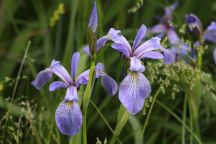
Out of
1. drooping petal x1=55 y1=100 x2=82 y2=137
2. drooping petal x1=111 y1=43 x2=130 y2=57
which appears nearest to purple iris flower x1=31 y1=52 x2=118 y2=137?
drooping petal x1=55 y1=100 x2=82 y2=137

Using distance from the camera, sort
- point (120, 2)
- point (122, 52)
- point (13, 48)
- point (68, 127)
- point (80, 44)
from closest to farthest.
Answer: point (68, 127) → point (122, 52) → point (80, 44) → point (120, 2) → point (13, 48)

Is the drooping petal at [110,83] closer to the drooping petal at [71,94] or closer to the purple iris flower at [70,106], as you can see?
the purple iris flower at [70,106]

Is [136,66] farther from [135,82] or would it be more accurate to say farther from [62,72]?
[62,72]

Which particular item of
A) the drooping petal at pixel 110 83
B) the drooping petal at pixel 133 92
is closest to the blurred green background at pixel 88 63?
the drooping petal at pixel 110 83

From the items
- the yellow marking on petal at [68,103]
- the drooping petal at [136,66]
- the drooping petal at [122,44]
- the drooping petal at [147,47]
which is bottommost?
the yellow marking on petal at [68,103]

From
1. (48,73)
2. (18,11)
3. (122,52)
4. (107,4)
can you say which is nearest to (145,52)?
(122,52)

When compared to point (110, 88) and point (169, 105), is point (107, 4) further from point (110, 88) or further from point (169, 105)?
point (110, 88)
